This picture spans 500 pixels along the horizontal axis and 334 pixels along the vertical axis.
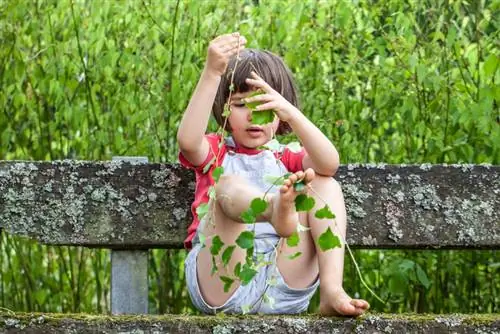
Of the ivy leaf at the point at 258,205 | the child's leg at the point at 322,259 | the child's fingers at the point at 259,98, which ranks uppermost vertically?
the child's fingers at the point at 259,98

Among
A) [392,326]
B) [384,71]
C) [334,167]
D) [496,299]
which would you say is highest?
[384,71]

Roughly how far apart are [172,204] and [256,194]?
479 millimetres

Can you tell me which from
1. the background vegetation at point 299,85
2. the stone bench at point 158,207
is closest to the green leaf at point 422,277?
the background vegetation at point 299,85

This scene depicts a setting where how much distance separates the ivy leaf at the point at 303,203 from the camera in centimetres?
202

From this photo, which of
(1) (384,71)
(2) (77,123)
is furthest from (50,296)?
(1) (384,71)

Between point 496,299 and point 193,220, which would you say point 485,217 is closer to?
point 193,220

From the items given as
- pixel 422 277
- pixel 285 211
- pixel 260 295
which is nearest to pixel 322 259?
pixel 260 295

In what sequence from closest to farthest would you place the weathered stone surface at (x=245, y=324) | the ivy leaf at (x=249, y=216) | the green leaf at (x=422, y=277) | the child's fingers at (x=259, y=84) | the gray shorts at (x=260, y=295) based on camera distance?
the weathered stone surface at (x=245, y=324)
the ivy leaf at (x=249, y=216)
the child's fingers at (x=259, y=84)
the gray shorts at (x=260, y=295)
the green leaf at (x=422, y=277)

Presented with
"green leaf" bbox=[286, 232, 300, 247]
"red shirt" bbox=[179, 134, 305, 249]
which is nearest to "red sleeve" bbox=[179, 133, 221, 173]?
"red shirt" bbox=[179, 134, 305, 249]

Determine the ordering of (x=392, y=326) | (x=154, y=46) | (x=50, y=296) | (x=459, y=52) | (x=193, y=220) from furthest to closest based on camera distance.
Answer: (x=50, y=296), (x=154, y=46), (x=459, y=52), (x=193, y=220), (x=392, y=326)

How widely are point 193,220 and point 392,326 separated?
33.1 inches

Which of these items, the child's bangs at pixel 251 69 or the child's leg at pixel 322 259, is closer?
the child's leg at pixel 322 259

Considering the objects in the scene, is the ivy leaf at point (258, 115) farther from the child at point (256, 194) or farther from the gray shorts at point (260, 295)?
the gray shorts at point (260, 295)

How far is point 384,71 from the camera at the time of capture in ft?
11.5
